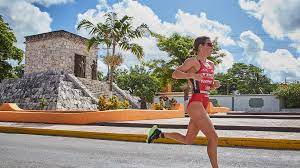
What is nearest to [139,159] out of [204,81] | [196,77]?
[204,81]

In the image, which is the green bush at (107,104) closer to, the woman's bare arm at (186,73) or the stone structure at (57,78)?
the stone structure at (57,78)

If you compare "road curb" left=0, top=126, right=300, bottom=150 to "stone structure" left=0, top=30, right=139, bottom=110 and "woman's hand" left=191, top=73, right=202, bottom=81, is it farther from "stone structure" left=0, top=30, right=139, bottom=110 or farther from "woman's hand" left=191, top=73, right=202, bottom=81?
"stone structure" left=0, top=30, right=139, bottom=110

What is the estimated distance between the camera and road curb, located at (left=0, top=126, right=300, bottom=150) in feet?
26.0

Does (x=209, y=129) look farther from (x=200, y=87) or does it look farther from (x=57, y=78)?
(x=57, y=78)

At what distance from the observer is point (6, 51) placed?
110ft

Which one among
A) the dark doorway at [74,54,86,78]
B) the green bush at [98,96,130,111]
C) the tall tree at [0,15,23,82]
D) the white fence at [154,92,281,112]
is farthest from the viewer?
the white fence at [154,92,281,112]

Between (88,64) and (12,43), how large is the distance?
36.6 ft

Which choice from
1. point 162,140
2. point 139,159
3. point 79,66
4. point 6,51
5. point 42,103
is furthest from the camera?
point 6,51

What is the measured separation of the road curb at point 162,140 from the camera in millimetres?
7926

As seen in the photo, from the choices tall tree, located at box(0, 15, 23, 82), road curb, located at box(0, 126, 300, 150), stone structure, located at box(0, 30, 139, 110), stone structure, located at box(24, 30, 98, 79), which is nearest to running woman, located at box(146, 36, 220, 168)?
road curb, located at box(0, 126, 300, 150)

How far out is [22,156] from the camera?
6.23 metres

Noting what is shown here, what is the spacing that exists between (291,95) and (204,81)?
36075mm

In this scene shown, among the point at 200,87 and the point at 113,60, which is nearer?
the point at 200,87

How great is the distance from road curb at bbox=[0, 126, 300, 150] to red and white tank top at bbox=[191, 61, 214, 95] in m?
4.51
